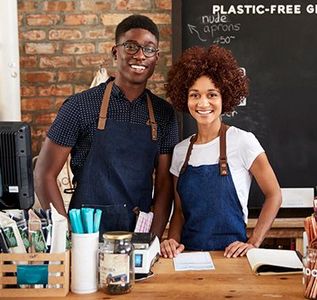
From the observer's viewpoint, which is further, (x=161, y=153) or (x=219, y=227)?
(x=161, y=153)

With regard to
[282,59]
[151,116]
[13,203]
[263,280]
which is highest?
[282,59]

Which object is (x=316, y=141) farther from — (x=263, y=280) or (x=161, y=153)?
(x=263, y=280)

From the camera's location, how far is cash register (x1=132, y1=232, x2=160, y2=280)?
1.70m

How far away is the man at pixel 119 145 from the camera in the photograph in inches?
92.4

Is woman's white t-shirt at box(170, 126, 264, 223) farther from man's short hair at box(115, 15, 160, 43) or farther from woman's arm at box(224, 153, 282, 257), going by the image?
man's short hair at box(115, 15, 160, 43)

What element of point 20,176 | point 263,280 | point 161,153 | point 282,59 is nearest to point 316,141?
point 282,59

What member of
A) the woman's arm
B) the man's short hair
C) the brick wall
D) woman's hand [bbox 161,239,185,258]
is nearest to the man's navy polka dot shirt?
Result: the man's short hair

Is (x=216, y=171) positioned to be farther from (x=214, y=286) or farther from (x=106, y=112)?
(x=214, y=286)

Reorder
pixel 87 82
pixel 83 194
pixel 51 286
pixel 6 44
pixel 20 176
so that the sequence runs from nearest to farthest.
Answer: pixel 51 286 < pixel 20 176 < pixel 83 194 < pixel 6 44 < pixel 87 82

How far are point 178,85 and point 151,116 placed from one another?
0.62 ft

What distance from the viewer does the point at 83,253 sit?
1614mm

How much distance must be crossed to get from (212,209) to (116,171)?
1.36 ft

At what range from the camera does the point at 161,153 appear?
8.02 feet

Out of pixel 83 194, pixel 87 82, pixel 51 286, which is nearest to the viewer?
pixel 51 286
